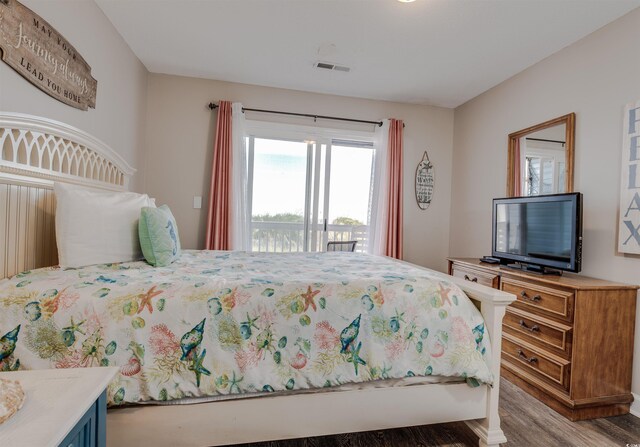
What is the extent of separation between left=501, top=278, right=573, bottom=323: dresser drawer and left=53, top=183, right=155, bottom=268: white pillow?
257 centimetres

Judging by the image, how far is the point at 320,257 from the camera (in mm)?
2416

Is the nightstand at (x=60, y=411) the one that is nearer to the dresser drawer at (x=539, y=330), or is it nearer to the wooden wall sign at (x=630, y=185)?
→ the dresser drawer at (x=539, y=330)

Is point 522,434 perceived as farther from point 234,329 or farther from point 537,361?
point 234,329

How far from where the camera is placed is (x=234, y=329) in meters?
1.30

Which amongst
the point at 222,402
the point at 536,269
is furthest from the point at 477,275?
the point at 222,402

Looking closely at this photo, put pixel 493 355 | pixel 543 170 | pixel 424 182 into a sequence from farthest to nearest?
pixel 424 182 < pixel 543 170 < pixel 493 355

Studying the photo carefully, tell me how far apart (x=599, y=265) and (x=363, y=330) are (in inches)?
77.1

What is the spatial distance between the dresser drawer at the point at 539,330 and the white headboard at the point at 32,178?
3021mm

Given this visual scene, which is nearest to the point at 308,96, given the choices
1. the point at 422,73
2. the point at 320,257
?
the point at 422,73

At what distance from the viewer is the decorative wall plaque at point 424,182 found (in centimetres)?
400

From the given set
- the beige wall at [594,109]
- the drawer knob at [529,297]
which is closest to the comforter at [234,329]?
the drawer knob at [529,297]

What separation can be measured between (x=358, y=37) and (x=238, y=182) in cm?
182

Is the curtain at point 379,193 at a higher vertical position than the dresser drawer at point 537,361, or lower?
higher

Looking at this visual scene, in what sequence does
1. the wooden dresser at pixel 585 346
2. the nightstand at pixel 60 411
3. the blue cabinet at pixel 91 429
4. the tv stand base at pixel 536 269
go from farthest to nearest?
1. the tv stand base at pixel 536 269
2. the wooden dresser at pixel 585 346
3. the blue cabinet at pixel 91 429
4. the nightstand at pixel 60 411
